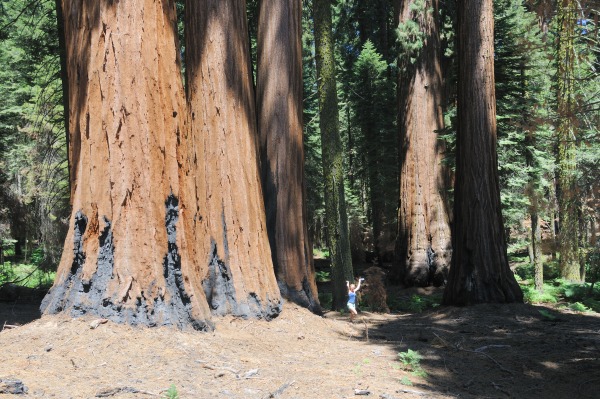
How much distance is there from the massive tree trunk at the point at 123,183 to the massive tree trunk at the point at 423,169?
34.4 ft

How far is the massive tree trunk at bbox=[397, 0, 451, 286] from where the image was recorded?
15.0m

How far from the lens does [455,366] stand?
6.23 meters

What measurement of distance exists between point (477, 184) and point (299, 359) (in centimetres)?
562

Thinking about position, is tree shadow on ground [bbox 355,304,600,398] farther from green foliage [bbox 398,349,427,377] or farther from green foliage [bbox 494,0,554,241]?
green foliage [bbox 494,0,554,241]

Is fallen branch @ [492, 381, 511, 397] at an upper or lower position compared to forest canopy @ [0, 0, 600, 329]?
lower

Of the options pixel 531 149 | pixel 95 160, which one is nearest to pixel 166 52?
pixel 95 160

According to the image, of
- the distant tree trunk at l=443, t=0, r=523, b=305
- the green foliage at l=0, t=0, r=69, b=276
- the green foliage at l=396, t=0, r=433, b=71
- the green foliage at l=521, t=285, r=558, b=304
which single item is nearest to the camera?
the distant tree trunk at l=443, t=0, r=523, b=305

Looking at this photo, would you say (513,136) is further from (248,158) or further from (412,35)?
(248,158)

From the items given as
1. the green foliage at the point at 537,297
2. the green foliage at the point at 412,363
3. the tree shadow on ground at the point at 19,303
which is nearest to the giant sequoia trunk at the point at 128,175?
the green foliage at the point at 412,363

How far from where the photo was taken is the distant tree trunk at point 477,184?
382 inches

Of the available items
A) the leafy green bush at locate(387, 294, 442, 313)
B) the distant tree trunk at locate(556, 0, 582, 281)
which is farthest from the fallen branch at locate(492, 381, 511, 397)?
the distant tree trunk at locate(556, 0, 582, 281)

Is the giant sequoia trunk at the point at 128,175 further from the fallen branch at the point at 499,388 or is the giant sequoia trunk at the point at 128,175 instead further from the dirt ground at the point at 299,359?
the fallen branch at the point at 499,388

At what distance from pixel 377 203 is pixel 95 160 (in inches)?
870

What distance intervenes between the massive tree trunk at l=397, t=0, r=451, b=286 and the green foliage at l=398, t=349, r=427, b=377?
912cm
